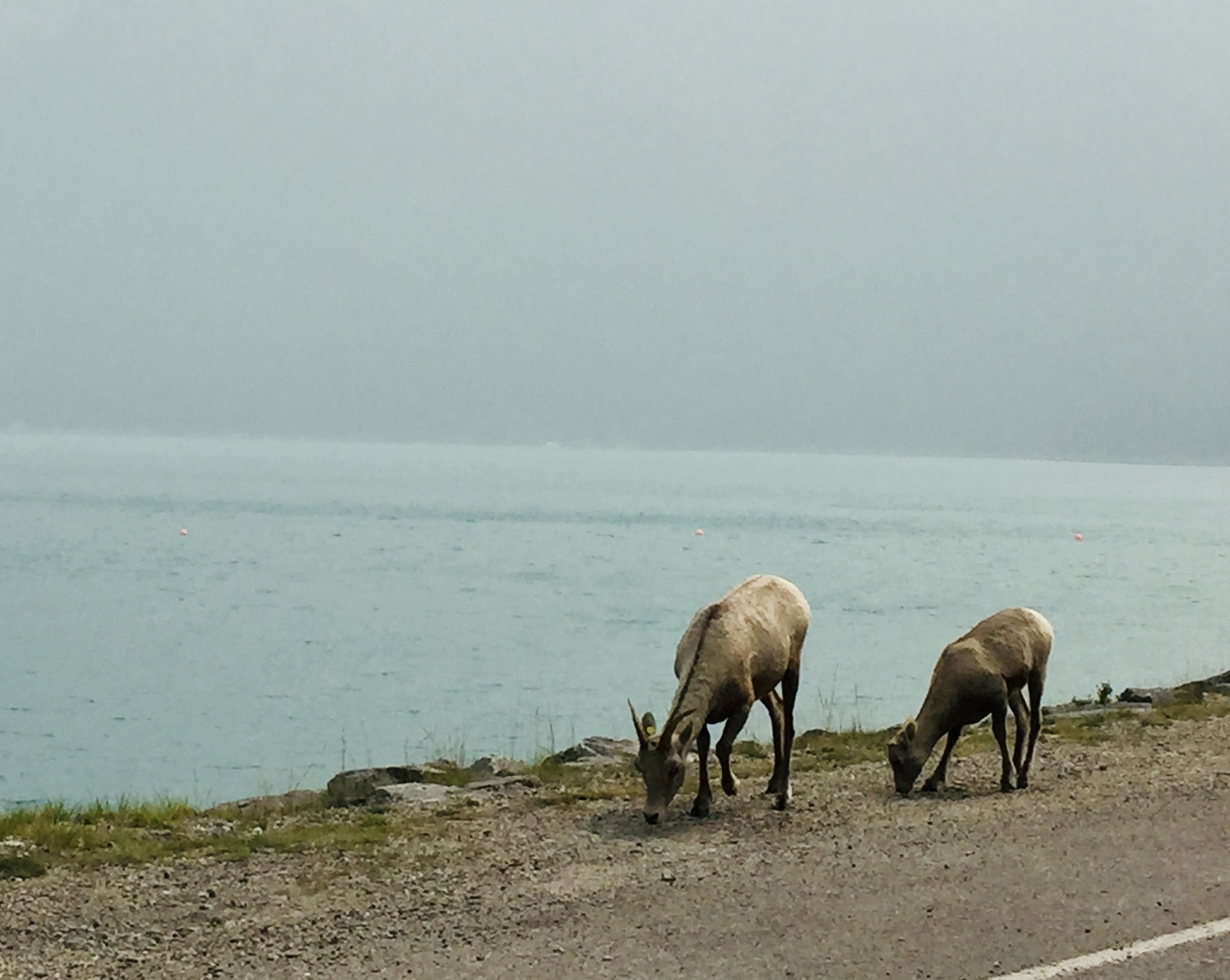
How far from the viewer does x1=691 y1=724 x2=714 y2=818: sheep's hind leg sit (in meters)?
13.2

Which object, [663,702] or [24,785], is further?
[663,702]

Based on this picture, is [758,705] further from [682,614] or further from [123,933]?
[682,614]

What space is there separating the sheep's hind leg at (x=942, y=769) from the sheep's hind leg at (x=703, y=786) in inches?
90.7

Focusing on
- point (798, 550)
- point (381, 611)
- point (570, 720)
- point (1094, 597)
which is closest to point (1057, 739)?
point (570, 720)

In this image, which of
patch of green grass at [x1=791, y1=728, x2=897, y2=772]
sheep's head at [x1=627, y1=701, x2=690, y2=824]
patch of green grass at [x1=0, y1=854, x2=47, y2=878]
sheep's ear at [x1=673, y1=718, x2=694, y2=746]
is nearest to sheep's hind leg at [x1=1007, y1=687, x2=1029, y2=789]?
patch of green grass at [x1=791, y1=728, x2=897, y2=772]

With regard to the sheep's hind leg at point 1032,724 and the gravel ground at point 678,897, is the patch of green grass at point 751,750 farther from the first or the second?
the gravel ground at point 678,897

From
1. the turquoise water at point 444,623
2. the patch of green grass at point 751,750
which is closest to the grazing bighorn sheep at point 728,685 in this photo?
the patch of green grass at point 751,750

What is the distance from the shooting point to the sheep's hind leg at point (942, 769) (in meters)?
14.4

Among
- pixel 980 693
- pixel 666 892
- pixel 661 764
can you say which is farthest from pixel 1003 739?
pixel 666 892

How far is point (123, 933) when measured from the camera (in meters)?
9.45

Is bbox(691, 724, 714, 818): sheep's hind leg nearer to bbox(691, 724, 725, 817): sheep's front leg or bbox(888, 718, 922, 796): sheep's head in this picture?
bbox(691, 724, 725, 817): sheep's front leg

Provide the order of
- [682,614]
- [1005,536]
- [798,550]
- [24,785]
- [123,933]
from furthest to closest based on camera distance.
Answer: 1. [1005,536]
2. [798,550]
3. [682,614]
4. [24,785]
5. [123,933]

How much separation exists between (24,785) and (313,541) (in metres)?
71.5

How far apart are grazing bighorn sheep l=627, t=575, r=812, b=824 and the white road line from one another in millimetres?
4423
